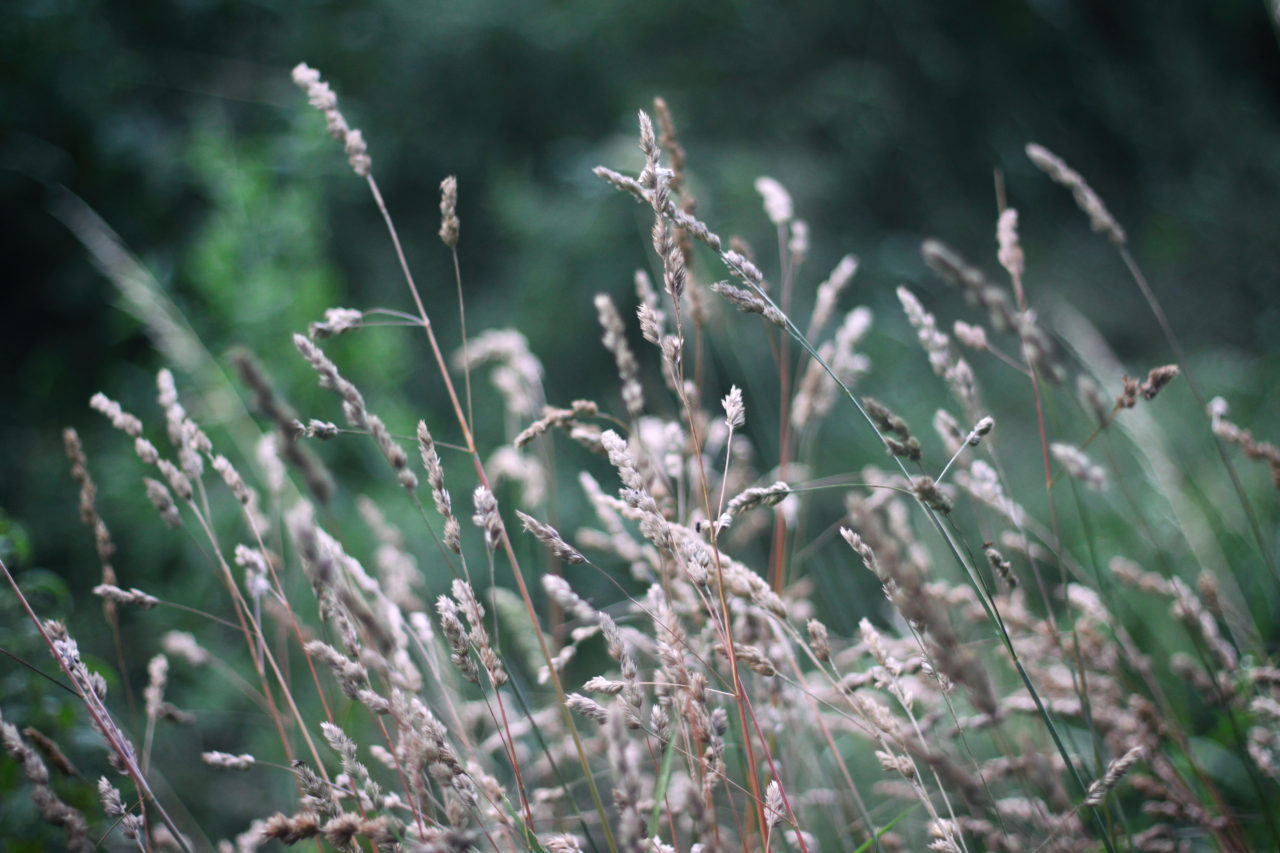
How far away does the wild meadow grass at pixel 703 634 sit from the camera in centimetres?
62

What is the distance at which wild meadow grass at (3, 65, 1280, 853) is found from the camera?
0.62 metres

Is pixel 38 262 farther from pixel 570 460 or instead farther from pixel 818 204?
pixel 818 204

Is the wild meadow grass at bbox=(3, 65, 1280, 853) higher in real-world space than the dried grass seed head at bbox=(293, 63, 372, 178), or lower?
lower

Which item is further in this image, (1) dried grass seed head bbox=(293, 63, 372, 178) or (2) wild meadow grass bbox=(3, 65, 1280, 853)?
(1) dried grass seed head bbox=(293, 63, 372, 178)

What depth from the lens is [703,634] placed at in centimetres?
85

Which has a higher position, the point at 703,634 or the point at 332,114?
the point at 332,114

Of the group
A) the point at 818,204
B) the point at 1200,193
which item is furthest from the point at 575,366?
the point at 1200,193

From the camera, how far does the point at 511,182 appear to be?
2.99m

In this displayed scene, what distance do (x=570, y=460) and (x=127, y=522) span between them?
4.79ft

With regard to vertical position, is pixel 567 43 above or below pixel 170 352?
above

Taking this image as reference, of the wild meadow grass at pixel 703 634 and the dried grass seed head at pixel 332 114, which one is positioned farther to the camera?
the dried grass seed head at pixel 332 114

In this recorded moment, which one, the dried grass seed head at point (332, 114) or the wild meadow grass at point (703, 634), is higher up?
the dried grass seed head at point (332, 114)

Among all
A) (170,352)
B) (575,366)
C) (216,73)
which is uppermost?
(216,73)

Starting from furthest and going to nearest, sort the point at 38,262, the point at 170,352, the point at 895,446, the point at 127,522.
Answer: the point at 38,262
the point at 127,522
the point at 170,352
the point at 895,446
